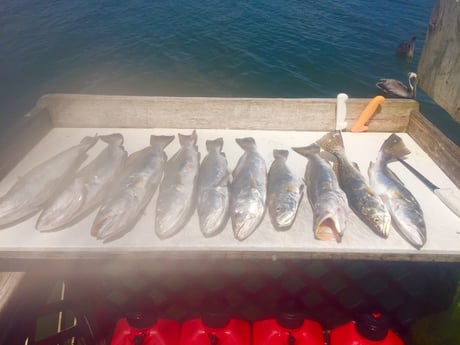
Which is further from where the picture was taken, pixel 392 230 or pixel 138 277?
pixel 138 277

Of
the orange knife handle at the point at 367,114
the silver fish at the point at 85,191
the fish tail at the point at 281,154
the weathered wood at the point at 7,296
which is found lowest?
the weathered wood at the point at 7,296

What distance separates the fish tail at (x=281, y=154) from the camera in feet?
13.0

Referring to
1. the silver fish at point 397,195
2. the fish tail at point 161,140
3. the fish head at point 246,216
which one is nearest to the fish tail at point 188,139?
the fish tail at point 161,140

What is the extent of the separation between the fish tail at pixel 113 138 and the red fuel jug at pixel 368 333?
3613 millimetres

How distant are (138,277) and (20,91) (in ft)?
52.6

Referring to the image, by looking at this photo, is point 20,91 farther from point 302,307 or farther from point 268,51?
point 302,307

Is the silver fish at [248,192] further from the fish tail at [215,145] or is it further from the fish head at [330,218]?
the fish head at [330,218]

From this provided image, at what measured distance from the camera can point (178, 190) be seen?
11.2ft

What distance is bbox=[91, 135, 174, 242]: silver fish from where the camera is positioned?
2916 millimetres

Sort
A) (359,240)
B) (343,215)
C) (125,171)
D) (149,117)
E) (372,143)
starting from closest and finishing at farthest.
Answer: (359,240)
(343,215)
(125,171)
(372,143)
(149,117)

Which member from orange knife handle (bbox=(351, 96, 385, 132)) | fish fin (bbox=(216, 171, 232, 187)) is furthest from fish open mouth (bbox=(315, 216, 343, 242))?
orange knife handle (bbox=(351, 96, 385, 132))

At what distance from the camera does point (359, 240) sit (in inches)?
111

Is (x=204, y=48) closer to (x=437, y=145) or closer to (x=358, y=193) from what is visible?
(x=437, y=145)

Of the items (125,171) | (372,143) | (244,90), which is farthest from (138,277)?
(244,90)
